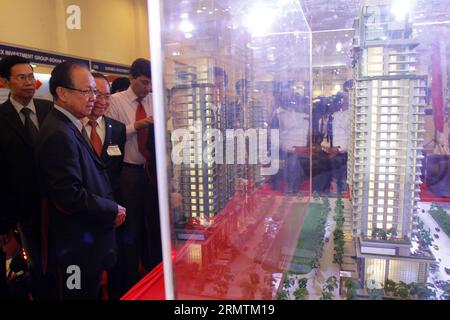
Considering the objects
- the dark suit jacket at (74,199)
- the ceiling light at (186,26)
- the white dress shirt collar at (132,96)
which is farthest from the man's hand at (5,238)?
the ceiling light at (186,26)

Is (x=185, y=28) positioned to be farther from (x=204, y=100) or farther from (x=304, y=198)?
(x=304, y=198)

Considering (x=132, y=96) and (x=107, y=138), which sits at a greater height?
(x=132, y=96)

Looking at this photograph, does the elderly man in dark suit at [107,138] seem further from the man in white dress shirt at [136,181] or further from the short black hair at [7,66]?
the short black hair at [7,66]

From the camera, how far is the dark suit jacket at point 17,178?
1.75m

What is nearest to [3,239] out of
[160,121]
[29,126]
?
[29,126]

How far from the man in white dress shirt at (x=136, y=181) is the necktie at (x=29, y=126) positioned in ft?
1.42

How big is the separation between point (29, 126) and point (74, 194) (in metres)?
0.64

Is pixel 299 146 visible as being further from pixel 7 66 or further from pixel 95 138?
pixel 7 66

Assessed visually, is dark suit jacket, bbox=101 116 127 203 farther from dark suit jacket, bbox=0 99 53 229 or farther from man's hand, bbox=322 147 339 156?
man's hand, bbox=322 147 339 156

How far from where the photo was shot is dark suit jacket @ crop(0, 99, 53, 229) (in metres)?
1.75

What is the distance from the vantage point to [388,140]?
79.8 inches

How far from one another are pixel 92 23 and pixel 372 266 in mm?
2518

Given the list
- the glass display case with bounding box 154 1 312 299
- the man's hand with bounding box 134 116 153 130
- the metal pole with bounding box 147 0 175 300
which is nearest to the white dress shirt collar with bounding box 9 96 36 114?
the man's hand with bounding box 134 116 153 130

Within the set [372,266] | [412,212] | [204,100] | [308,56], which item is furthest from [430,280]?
[308,56]
